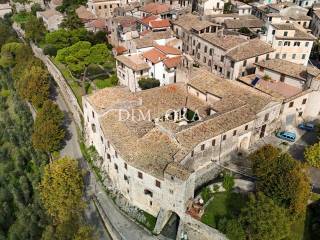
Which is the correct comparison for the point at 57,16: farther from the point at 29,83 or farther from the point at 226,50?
the point at 226,50

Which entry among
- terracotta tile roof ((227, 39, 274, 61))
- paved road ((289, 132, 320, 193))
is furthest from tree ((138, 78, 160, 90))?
paved road ((289, 132, 320, 193))

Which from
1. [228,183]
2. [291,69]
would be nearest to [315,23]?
[291,69]

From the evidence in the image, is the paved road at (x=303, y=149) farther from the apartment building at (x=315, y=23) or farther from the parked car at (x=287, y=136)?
the apartment building at (x=315, y=23)

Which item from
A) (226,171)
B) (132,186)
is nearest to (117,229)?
(132,186)

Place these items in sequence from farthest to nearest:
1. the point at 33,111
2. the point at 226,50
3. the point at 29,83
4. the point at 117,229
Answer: the point at 33,111 → the point at 29,83 → the point at 226,50 → the point at 117,229

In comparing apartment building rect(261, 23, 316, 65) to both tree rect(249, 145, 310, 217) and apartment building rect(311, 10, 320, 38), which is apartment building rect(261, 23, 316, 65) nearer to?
apartment building rect(311, 10, 320, 38)

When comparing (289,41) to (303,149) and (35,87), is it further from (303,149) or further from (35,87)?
(35,87)
